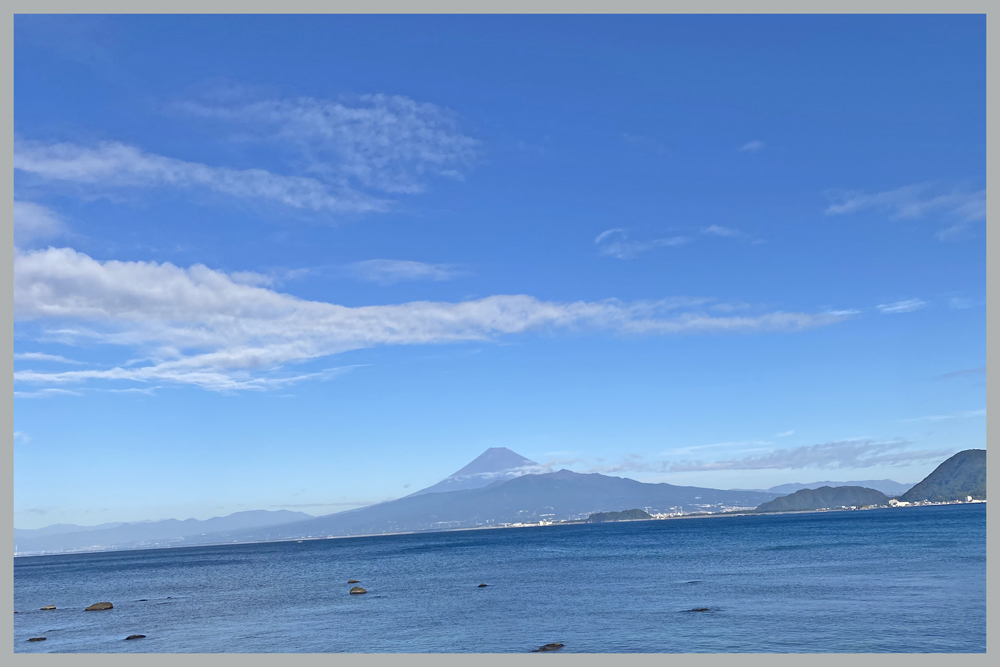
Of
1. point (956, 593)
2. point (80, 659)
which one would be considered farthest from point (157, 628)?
point (956, 593)

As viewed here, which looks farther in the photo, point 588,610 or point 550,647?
point 588,610

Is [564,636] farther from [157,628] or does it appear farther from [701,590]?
[157,628]

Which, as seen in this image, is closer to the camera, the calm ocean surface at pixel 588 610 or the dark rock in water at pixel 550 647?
the dark rock in water at pixel 550 647

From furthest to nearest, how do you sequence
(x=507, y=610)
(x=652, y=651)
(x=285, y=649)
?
1. (x=507, y=610)
2. (x=285, y=649)
3. (x=652, y=651)

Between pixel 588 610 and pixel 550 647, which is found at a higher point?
pixel 550 647

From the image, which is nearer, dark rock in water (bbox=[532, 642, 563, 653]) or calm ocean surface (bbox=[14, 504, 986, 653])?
dark rock in water (bbox=[532, 642, 563, 653])

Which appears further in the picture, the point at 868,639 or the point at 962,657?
the point at 868,639

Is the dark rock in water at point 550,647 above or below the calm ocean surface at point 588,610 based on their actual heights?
above

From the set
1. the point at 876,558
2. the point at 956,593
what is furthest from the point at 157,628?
the point at 876,558

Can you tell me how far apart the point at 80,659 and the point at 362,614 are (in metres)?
21.7

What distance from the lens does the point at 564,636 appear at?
143 ft

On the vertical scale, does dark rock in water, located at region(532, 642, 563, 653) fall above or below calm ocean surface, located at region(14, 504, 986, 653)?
above

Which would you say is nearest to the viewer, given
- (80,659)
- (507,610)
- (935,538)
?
(80,659)

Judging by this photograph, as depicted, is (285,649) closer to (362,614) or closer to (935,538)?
(362,614)
